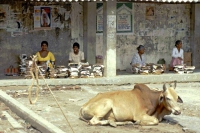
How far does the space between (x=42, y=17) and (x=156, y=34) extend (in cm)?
412

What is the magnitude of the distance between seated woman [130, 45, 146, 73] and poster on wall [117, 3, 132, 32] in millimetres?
1137

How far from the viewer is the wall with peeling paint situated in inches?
704

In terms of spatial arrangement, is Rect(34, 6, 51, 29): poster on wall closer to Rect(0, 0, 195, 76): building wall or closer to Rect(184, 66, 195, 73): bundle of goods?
Rect(0, 0, 195, 76): building wall

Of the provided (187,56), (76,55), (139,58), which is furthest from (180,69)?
(76,55)

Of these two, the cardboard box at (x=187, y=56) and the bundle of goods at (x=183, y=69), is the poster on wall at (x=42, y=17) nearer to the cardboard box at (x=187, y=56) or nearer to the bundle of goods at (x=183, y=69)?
the bundle of goods at (x=183, y=69)

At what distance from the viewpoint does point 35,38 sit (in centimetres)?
1819

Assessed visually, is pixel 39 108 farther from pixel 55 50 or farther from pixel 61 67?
pixel 55 50

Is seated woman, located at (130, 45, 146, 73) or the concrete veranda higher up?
seated woman, located at (130, 45, 146, 73)

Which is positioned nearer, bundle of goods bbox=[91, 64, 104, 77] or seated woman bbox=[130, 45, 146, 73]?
bundle of goods bbox=[91, 64, 104, 77]

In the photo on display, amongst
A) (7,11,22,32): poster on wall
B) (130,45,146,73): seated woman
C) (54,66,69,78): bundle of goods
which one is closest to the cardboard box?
(130,45,146,73): seated woman

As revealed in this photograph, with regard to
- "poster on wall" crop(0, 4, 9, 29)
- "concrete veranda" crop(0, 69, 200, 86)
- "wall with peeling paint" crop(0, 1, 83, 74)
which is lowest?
"concrete veranda" crop(0, 69, 200, 86)

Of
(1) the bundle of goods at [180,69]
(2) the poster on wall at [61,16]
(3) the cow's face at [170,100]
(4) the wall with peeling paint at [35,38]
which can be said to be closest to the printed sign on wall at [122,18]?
A: (4) the wall with peeling paint at [35,38]

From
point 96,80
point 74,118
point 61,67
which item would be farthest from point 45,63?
point 74,118

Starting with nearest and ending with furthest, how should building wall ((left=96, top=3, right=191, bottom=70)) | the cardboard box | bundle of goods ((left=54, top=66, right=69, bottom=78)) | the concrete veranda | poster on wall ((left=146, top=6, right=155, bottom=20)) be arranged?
1. the concrete veranda
2. bundle of goods ((left=54, top=66, right=69, bottom=78))
3. building wall ((left=96, top=3, right=191, bottom=70))
4. poster on wall ((left=146, top=6, right=155, bottom=20))
5. the cardboard box
